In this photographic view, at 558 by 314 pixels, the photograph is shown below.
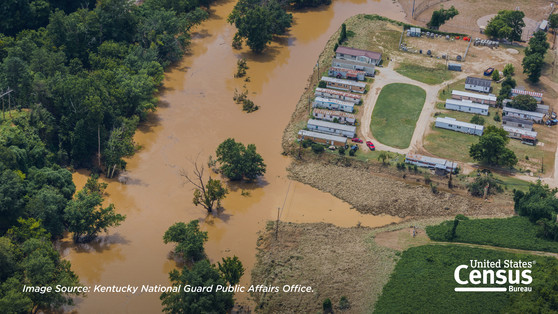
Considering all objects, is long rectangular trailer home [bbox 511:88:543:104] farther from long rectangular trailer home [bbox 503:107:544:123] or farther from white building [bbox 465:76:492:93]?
long rectangular trailer home [bbox 503:107:544:123]

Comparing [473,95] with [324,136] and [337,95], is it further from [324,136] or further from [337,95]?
[324,136]

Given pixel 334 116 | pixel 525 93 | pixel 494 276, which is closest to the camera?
pixel 494 276

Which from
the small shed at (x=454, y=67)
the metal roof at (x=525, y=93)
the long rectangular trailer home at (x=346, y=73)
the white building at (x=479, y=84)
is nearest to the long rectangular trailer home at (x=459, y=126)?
the white building at (x=479, y=84)

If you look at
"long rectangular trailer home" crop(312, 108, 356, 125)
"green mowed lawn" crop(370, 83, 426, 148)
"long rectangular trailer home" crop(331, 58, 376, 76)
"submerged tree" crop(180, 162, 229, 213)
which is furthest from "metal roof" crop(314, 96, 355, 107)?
"submerged tree" crop(180, 162, 229, 213)

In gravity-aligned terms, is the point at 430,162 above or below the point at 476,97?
below

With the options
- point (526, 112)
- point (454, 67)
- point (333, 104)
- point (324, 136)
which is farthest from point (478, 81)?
point (324, 136)

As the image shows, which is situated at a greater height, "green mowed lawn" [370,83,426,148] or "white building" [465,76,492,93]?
"white building" [465,76,492,93]

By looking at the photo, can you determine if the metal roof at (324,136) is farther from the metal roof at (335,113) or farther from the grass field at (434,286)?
the grass field at (434,286)
